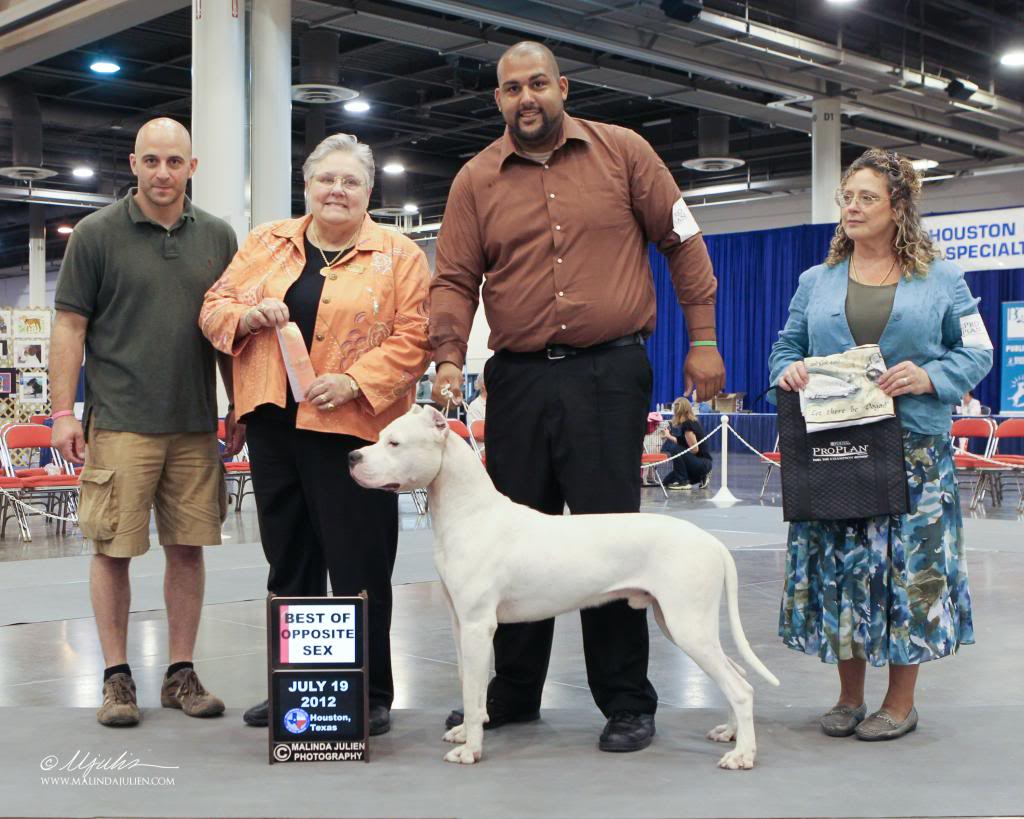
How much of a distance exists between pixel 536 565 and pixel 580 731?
0.65 m

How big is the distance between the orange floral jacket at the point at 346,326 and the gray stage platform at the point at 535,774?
2.99 ft

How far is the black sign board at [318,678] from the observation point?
303 cm

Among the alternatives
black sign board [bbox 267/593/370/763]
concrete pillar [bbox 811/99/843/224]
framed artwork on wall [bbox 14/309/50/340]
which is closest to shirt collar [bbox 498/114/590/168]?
black sign board [bbox 267/593/370/763]

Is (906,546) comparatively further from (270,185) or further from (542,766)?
(270,185)

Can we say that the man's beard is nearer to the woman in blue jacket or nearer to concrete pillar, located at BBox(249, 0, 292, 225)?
the woman in blue jacket

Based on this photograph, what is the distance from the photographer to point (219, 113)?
9.45 metres

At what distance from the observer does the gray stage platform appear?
265 centimetres

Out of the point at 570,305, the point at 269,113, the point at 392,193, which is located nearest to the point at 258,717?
the point at 570,305

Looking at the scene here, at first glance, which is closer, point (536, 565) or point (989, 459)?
point (536, 565)

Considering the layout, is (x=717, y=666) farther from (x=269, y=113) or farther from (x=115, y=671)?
(x=269, y=113)

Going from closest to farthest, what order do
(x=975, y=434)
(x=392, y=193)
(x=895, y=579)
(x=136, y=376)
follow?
(x=895, y=579), (x=136, y=376), (x=975, y=434), (x=392, y=193)

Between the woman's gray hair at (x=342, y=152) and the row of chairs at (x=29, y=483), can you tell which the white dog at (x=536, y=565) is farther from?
the row of chairs at (x=29, y=483)

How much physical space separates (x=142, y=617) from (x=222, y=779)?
9.02 feet

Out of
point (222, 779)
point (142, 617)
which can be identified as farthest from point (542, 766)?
point (142, 617)
